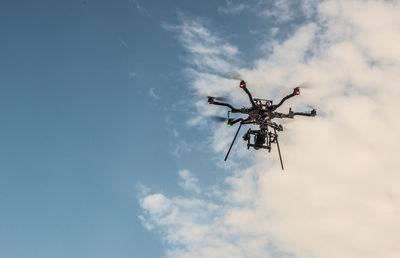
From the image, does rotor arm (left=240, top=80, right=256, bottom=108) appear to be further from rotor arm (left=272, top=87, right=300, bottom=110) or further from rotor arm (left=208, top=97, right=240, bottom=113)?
rotor arm (left=272, top=87, right=300, bottom=110)

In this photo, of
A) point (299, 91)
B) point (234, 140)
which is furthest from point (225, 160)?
point (299, 91)

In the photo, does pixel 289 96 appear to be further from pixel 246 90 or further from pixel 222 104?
pixel 222 104

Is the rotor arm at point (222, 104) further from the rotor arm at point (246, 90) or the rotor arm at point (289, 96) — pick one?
the rotor arm at point (289, 96)

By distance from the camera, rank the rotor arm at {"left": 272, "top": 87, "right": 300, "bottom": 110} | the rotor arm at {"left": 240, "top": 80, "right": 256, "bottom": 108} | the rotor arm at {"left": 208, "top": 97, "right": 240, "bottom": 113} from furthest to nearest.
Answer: the rotor arm at {"left": 208, "top": 97, "right": 240, "bottom": 113}
the rotor arm at {"left": 272, "top": 87, "right": 300, "bottom": 110}
the rotor arm at {"left": 240, "top": 80, "right": 256, "bottom": 108}

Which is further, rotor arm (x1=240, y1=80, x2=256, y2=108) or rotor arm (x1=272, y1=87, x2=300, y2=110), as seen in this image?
rotor arm (x1=272, y1=87, x2=300, y2=110)

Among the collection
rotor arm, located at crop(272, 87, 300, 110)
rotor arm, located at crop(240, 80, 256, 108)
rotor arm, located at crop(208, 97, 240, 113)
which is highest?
rotor arm, located at crop(272, 87, 300, 110)

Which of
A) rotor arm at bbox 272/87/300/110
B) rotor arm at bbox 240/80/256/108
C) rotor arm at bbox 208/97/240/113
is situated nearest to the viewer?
rotor arm at bbox 240/80/256/108

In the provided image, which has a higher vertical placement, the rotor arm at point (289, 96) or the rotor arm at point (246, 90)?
the rotor arm at point (289, 96)

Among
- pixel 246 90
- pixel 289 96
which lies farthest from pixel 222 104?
pixel 289 96

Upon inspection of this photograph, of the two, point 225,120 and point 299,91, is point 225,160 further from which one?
point 299,91

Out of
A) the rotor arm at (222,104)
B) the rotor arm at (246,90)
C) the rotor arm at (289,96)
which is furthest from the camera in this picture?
the rotor arm at (222,104)

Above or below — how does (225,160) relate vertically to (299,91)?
below
